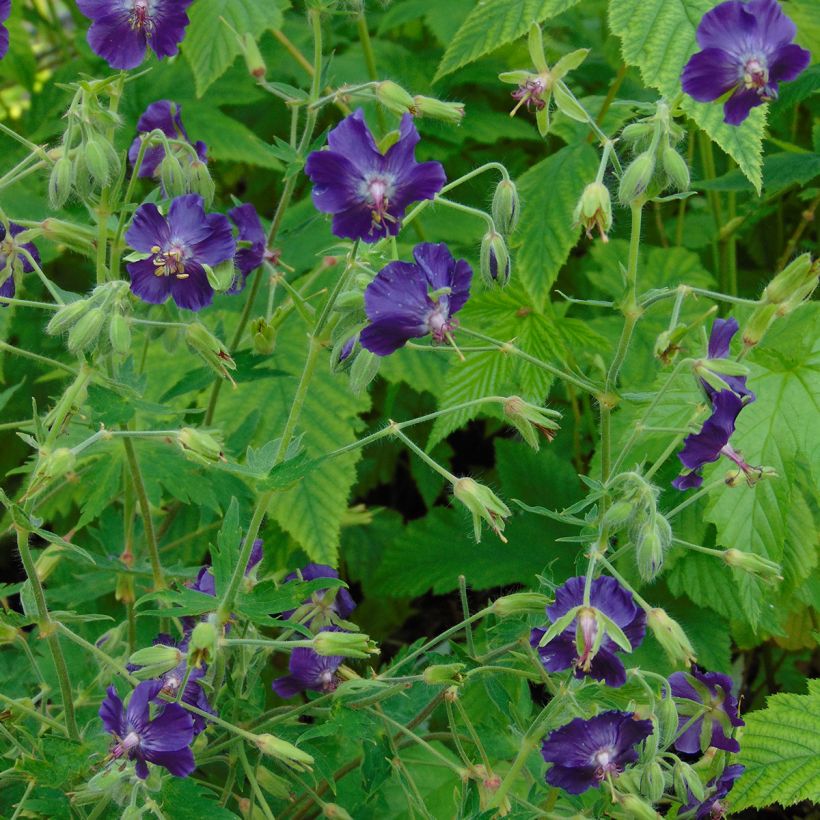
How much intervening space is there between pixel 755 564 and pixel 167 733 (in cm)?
80

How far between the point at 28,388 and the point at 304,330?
35.2 inches

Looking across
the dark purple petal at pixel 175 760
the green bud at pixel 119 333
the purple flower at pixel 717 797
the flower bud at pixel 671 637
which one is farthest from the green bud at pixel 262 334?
the purple flower at pixel 717 797

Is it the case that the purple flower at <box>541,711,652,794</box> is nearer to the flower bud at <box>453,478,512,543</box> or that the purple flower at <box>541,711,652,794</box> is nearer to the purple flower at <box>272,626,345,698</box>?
the flower bud at <box>453,478,512,543</box>

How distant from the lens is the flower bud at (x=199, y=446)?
4.39ft

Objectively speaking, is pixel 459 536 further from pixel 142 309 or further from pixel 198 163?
pixel 198 163

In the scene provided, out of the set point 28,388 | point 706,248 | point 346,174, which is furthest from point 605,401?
point 28,388

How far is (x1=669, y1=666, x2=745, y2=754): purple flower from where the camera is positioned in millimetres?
1562

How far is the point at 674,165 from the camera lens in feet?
4.59

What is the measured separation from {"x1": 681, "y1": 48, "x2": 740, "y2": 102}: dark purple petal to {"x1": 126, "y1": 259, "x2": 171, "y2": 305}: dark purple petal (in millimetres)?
780

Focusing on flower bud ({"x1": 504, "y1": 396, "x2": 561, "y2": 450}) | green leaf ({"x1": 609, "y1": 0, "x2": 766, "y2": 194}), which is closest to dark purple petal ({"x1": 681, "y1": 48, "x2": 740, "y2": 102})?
green leaf ({"x1": 609, "y1": 0, "x2": 766, "y2": 194})

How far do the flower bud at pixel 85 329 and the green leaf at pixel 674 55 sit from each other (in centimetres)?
95

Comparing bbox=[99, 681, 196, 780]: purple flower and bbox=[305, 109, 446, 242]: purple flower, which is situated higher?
bbox=[305, 109, 446, 242]: purple flower

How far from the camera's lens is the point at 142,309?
6.54 ft

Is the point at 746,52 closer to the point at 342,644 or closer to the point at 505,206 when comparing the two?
the point at 505,206
